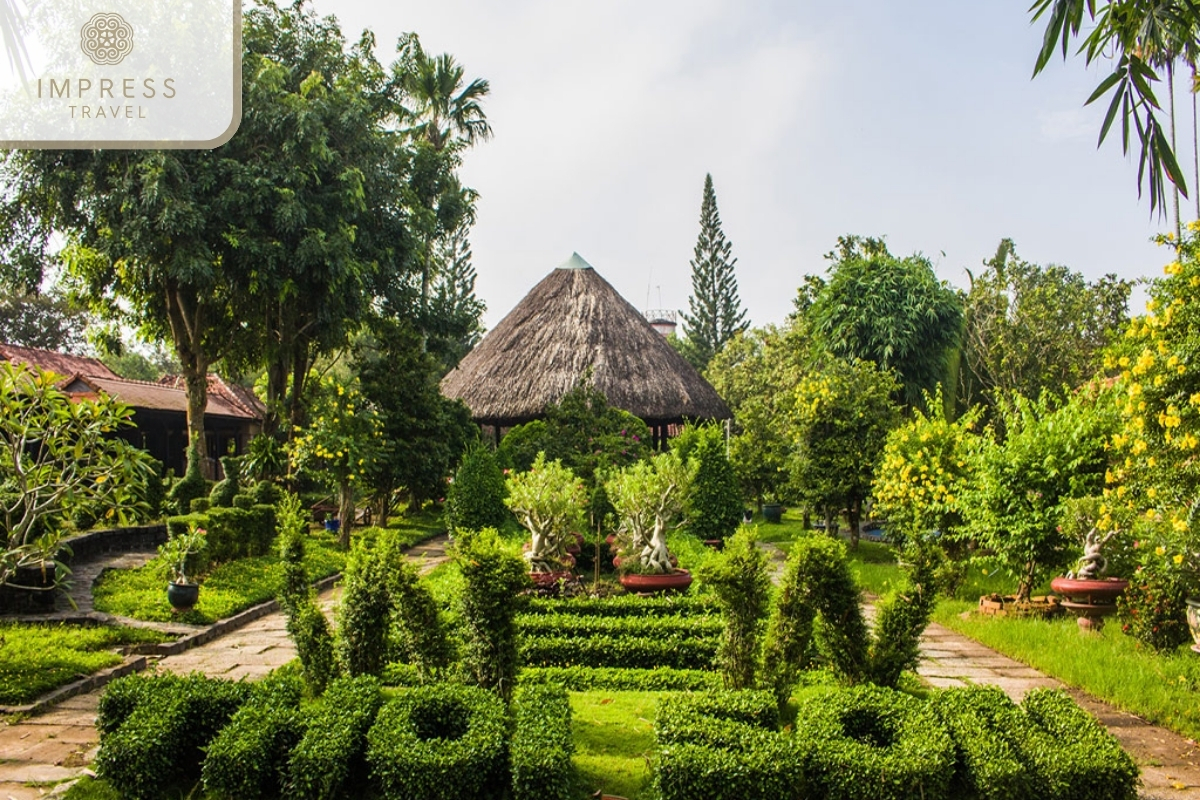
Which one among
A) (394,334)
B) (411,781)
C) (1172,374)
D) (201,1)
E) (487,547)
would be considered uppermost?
(201,1)

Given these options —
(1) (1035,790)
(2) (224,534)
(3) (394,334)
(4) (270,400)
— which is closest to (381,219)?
(3) (394,334)

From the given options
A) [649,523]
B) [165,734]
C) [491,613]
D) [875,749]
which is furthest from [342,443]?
[875,749]

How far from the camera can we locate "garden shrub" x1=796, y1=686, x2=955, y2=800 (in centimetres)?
398

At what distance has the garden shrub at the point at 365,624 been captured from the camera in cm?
→ 540

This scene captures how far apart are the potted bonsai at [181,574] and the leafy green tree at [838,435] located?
8706mm

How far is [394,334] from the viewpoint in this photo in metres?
15.7

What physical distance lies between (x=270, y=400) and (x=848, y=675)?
15516mm

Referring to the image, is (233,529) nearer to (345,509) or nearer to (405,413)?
(345,509)

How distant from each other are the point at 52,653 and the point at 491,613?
13.4 feet

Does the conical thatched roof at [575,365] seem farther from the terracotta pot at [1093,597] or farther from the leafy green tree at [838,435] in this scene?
the terracotta pot at [1093,597]

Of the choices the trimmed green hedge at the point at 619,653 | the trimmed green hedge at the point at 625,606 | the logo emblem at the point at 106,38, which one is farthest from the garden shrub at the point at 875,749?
the logo emblem at the point at 106,38

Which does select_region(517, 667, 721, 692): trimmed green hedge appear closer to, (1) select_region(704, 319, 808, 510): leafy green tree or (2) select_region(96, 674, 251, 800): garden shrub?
(2) select_region(96, 674, 251, 800): garden shrub

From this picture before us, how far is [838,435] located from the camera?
13078 mm

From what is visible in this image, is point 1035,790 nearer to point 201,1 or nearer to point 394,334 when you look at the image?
point 394,334
